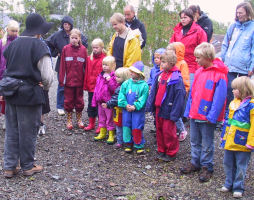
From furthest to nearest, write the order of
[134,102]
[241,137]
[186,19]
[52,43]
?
1. [52,43]
2. [186,19]
3. [134,102]
4. [241,137]

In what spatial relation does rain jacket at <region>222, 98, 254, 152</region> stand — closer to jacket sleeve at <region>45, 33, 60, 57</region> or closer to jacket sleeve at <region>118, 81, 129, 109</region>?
jacket sleeve at <region>118, 81, 129, 109</region>

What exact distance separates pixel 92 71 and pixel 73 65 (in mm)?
418

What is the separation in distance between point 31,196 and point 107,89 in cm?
260

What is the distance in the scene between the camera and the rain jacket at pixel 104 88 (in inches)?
234

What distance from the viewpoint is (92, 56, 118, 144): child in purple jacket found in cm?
595

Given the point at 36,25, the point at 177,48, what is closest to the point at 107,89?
the point at 177,48

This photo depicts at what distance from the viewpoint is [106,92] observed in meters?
6.00

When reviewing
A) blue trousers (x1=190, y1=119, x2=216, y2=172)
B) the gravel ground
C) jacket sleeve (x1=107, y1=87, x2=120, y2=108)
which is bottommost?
the gravel ground

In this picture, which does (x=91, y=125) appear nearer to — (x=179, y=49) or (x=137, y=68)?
(x=137, y=68)

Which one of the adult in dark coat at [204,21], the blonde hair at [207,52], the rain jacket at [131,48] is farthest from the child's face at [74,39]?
the blonde hair at [207,52]

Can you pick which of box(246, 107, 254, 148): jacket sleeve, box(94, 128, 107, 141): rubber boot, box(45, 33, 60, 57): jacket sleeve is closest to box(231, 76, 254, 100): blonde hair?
box(246, 107, 254, 148): jacket sleeve

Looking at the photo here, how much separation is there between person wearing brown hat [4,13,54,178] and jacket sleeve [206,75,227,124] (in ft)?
7.80

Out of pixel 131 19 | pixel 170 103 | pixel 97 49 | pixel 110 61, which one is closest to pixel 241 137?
pixel 170 103

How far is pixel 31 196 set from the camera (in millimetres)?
4059
